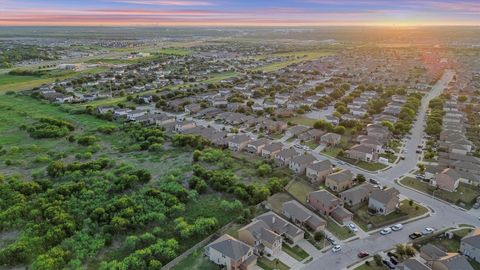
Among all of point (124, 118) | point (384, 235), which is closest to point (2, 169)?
point (124, 118)

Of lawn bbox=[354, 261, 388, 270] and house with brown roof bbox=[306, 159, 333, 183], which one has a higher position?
house with brown roof bbox=[306, 159, 333, 183]

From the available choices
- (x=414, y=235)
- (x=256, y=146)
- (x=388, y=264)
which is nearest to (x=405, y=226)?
(x=414, y=235)

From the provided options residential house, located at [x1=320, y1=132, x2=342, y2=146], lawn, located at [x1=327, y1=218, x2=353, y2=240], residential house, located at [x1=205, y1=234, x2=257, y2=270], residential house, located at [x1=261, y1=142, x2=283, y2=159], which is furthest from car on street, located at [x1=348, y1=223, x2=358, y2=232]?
residential house, located at [x1=320, y1=132, x2=342, y2=146]

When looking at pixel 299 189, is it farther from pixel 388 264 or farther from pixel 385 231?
pixel 388 264

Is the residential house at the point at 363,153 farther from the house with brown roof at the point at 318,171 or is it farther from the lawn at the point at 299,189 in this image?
the lawn at the point at 299,189

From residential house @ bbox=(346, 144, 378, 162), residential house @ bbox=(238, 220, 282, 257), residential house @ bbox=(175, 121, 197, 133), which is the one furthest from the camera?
residential house @ bbox=(175, 121, 197, 133)

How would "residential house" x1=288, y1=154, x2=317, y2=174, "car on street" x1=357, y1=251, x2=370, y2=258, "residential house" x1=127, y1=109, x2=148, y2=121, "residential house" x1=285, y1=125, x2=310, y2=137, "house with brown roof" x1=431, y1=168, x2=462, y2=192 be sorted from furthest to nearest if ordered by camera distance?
"residential house" x1=127, y1=109, x2=148, y2=121, "residential house" x1=285, y1=125, x2=310, y2=137, "residential house" x1=288, y1=154, x2=317, y2=174, "house with brown roof" x1=431, y1=168, x2=462, y2=192, "car on street" x1=357, y1=251, x2=370, y2=258

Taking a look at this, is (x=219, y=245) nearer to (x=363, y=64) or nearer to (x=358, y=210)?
(x=358, y=210)

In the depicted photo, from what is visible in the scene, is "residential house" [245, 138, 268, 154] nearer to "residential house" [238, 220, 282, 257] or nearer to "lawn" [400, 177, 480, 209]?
"lawn" [400, 177, 480, 209]
